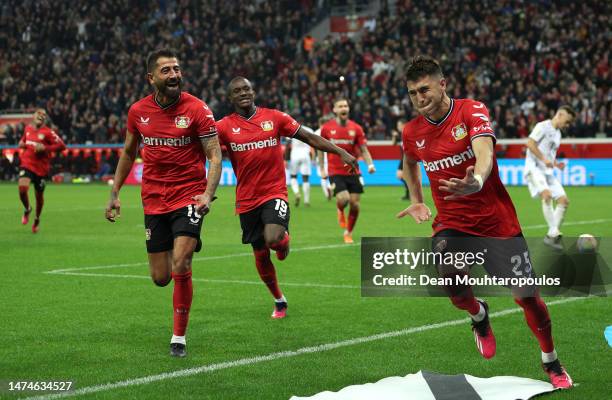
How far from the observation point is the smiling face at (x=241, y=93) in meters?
9.99

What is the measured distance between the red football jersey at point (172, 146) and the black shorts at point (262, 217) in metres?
1.44

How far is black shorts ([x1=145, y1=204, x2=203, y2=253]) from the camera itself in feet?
26.6

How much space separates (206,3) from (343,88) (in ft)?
43.5

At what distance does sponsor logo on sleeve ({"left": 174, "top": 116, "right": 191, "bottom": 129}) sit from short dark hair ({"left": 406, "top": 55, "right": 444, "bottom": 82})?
2.33 m

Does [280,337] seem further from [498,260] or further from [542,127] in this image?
[542,127]

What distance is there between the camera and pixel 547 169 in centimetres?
1600

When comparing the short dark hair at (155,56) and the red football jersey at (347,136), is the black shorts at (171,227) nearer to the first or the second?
the short dark hair at (155,56)

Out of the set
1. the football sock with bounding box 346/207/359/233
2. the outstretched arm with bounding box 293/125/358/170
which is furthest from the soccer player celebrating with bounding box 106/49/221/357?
the football sock with bounding box 346/207/359/233

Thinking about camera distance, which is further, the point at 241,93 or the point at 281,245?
the point at 241,93

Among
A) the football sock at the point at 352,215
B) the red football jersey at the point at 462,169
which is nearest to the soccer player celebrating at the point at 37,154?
the football sock at the point at 352,215

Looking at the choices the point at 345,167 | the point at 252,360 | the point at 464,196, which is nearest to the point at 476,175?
the point at 464,196

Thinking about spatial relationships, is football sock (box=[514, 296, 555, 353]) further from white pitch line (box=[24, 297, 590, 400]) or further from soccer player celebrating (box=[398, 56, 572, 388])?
white pitch line (box=[24, 297, 590, 400])

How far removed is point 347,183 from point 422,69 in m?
10.5

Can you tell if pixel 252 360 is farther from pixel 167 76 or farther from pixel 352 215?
pixel 352 215
